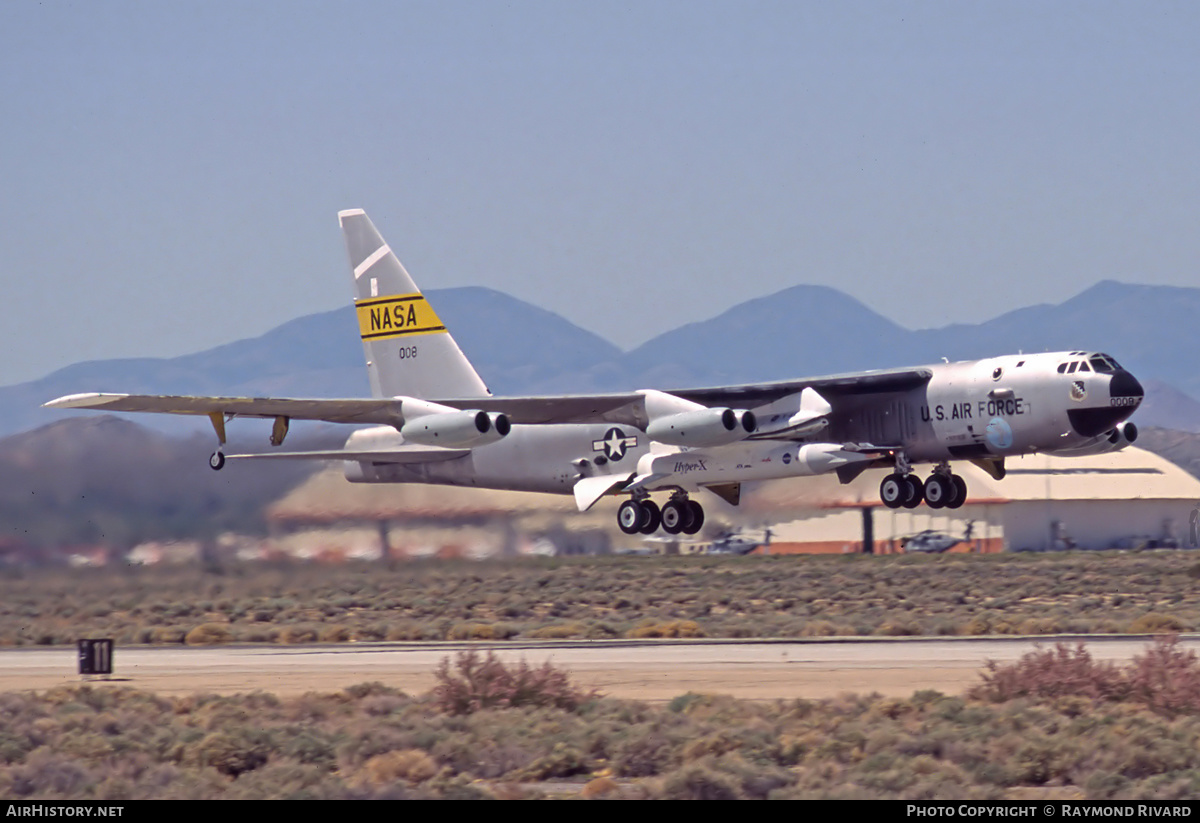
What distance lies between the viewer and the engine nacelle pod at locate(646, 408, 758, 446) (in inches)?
1357

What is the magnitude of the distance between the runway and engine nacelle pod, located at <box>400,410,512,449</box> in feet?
15.4

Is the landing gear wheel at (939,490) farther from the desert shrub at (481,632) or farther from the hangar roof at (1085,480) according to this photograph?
the hangar roof at (1085,480)

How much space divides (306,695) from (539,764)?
334 inches

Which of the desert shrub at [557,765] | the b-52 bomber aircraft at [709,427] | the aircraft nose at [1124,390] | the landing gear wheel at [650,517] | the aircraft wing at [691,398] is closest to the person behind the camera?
the desert shrub at [557,765]

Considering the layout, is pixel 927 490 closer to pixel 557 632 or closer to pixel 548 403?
pixel 548 403

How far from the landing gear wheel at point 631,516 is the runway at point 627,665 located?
288cm

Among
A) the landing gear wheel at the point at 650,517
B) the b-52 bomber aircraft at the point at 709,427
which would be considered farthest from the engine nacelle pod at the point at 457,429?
the landing gear wheel at the point at 650,517

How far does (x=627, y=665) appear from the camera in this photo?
33375mm

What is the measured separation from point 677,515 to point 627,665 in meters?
6.83

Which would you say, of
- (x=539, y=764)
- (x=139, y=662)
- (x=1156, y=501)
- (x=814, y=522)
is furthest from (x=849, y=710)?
(x=1156, y=501)

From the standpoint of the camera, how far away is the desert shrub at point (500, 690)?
24922 millimetres

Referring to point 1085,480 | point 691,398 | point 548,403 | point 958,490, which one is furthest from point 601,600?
point 1085,480
